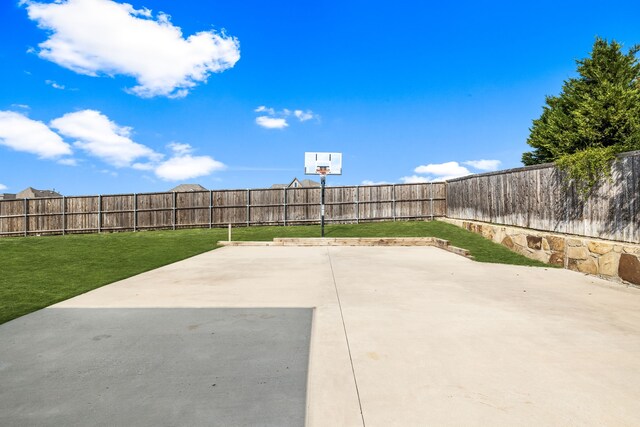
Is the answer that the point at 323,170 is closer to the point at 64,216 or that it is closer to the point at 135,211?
the point at 135,211

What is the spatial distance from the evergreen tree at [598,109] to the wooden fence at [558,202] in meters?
1.96

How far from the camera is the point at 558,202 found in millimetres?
8016

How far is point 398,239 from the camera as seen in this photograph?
1156cm

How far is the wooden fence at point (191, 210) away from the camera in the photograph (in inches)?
718

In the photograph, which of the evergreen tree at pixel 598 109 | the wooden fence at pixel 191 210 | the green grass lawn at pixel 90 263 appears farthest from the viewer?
the wooden fence at pixel 191 210

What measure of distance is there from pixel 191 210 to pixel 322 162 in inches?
344

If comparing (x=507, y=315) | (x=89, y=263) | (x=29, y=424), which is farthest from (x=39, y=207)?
(x=507, y=315)

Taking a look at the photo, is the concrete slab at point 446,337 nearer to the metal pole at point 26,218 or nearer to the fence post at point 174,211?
the fence post at point 174,211

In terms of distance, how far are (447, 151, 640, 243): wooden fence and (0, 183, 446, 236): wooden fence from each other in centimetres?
640

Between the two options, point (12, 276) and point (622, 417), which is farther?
Result: point (12, 276)

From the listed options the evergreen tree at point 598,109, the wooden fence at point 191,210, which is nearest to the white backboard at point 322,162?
the wooden fence at point 191,210

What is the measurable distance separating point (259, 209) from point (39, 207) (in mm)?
13420

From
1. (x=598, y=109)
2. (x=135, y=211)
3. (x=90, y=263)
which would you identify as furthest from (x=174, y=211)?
(x=598, y=109)

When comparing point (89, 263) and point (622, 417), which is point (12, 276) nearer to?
point (89, 263)
